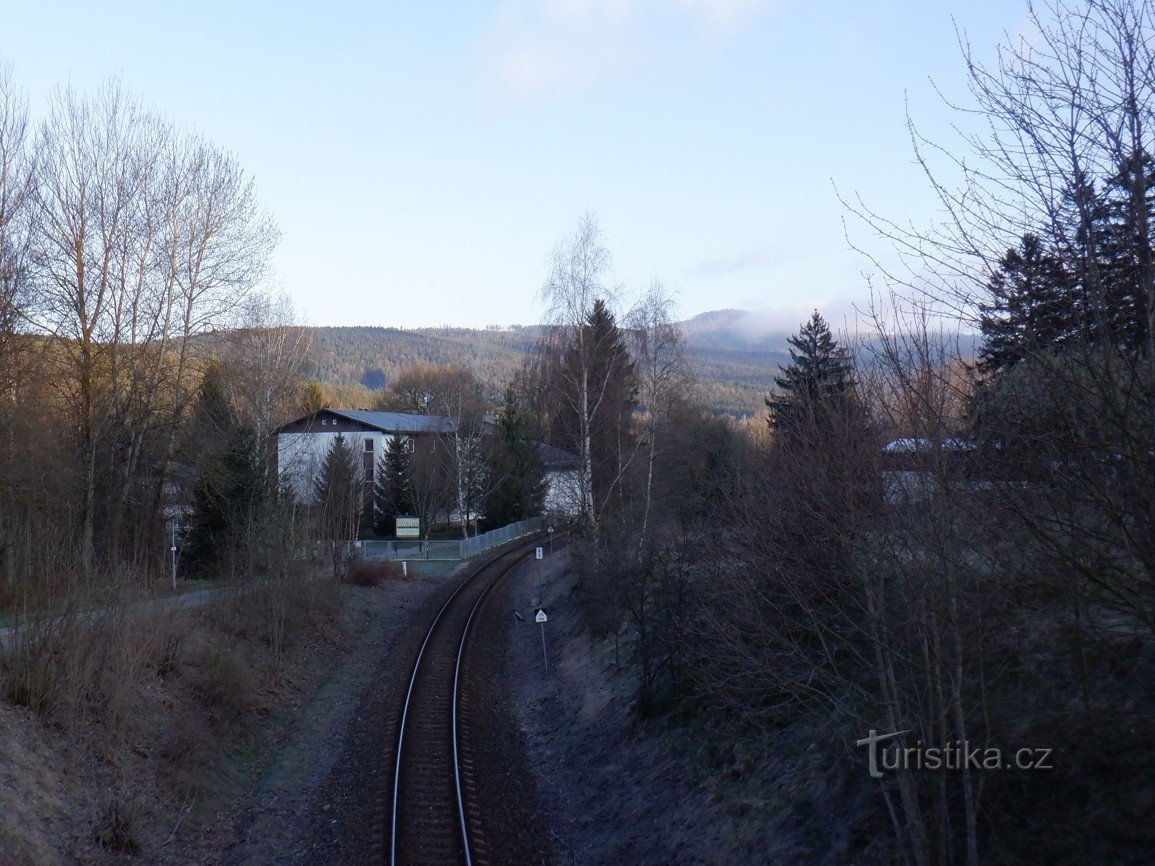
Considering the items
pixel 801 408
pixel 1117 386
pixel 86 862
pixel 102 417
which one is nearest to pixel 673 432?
pixel 102 417

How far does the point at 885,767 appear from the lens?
6160 mm

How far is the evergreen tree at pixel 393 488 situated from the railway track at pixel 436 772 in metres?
24.7

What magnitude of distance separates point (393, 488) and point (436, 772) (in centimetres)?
3428

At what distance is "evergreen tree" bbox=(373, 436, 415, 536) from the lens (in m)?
44.5

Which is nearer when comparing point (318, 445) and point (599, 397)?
point (599, 397)

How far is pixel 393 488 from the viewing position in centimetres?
4488

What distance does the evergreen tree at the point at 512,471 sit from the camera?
46906 millimetres

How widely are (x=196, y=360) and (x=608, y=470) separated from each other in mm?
12901

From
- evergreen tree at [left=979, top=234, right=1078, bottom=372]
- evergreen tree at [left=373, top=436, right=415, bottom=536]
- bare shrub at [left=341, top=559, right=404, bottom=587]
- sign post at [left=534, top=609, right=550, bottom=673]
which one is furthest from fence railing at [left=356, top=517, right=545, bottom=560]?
evergreen tree at [left=979, top=234, right=1078, bottom=372]

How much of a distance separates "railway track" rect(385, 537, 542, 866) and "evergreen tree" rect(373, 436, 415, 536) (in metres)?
24.7

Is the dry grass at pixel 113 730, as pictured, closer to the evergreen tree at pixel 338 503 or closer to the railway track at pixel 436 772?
the railway track at pixel 436 772

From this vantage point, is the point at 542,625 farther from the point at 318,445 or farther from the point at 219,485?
the point at 318,445

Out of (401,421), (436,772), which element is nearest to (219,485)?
(436,772)

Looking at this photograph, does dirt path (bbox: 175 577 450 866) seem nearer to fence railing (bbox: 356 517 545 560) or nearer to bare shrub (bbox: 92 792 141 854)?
bare shrub (bbox: 92 792 141 854)
